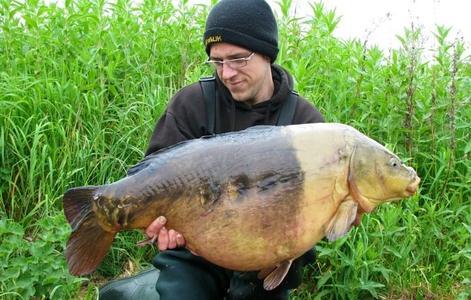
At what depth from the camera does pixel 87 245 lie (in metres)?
2.67

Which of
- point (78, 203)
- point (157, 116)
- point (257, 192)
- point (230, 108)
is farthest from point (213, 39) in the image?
point (157, 116)

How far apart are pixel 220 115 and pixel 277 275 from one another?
0.93m

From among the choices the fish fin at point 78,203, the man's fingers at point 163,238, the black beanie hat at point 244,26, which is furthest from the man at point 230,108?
the fish fin at point 78,203

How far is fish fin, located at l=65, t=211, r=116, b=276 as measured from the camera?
264 cm

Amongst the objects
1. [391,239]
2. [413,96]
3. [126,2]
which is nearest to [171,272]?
[391,239]

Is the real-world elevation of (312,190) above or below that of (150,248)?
above

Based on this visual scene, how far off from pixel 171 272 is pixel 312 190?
2.91 ft

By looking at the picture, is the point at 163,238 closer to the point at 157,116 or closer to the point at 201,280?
the point at 201,280

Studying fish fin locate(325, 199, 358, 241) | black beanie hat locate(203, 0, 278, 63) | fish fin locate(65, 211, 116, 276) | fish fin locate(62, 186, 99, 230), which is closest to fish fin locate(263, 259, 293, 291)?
fish fin locate(325, 199, 358, 241)

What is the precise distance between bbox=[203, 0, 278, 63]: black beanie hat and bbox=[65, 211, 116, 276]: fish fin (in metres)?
1.06

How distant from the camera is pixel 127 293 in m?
3.47

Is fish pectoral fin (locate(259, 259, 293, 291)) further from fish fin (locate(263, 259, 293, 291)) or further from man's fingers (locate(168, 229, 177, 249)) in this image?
man's fingers (locate(168, 229, 177, 249))

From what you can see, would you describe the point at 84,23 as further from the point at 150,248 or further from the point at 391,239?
the point at 391,239

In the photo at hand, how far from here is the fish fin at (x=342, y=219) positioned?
256cm
